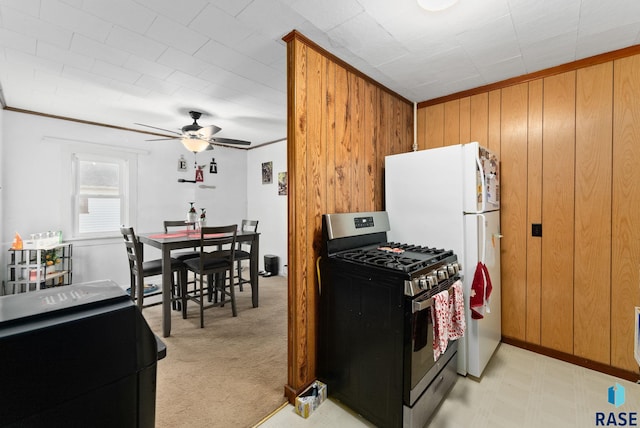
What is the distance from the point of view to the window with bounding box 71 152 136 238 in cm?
395

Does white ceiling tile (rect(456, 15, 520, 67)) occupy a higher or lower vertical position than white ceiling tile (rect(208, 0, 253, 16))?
lower

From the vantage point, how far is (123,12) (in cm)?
172

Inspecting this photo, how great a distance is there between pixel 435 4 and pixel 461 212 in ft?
4.27

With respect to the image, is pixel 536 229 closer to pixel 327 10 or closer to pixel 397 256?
pixel 397 256

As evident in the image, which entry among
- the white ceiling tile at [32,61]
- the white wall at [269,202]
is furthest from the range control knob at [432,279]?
the white wall at [269,202]

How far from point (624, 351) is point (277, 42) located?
3.32 metres

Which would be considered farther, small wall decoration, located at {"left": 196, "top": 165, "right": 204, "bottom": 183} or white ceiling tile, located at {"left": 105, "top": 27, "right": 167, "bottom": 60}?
small wall decoration, located at {"left": 196, "top": 165, "right": 204, "bottom": 183}

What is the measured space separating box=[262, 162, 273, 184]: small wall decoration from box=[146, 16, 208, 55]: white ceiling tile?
316 centimetres

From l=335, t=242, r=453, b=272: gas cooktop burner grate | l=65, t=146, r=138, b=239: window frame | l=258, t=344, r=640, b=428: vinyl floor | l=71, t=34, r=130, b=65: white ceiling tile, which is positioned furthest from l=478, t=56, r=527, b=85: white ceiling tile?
l=65, t=146, r=138, b=239: window frame

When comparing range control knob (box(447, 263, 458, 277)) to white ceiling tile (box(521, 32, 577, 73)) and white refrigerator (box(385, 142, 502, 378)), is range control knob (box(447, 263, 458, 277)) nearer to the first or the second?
white refrigerator (box(385, 142, 502, 378))

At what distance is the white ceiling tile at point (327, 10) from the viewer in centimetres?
158

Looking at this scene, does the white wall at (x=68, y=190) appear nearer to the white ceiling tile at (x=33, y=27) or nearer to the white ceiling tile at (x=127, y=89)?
the white ceiling tile at (x=127, y=89)

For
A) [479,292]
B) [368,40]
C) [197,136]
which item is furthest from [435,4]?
[197,136]

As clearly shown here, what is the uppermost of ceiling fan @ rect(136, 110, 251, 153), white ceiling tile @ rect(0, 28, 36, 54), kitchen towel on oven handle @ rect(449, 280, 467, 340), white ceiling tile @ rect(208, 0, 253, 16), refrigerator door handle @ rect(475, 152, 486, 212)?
white ceiling tile @ rect(0, 28, 36, 54)
